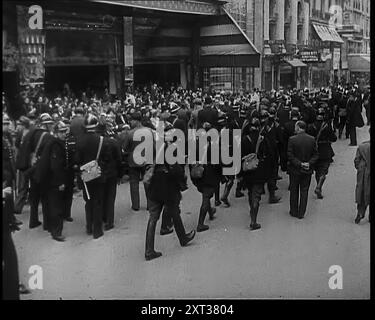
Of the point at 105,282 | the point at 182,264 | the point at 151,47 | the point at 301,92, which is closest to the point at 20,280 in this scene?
the point at 105,282

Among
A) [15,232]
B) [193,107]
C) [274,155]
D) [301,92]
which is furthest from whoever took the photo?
[193,107]

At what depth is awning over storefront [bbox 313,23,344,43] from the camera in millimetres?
5391

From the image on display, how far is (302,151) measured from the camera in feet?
19.8

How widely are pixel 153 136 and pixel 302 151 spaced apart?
6.21 feet

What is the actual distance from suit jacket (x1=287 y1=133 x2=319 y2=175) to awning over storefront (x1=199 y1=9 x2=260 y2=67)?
105cm

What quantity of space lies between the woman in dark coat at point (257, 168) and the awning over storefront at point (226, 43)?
0.81 meters

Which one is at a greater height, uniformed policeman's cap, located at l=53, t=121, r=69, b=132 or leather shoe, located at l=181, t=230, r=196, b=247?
uniformed policeman's cap, located at l=53, t=121, r=69, b=132

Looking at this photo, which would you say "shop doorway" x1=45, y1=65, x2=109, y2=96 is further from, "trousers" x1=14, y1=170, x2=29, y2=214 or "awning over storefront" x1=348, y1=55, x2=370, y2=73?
"awning over storefront" x1=348, y1=55, x2=370, y2=73

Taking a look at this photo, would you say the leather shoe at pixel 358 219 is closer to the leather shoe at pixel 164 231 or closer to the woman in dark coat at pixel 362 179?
the woman in dark coat at pixel 362 179

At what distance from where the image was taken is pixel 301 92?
18.8 feet

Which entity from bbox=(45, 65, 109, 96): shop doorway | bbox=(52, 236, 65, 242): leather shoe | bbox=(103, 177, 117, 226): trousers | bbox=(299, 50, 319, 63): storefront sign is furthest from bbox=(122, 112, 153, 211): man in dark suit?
bbox=(299, 50, 319, 63): storefront sign

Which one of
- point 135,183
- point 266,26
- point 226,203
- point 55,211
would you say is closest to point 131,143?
point 135,183

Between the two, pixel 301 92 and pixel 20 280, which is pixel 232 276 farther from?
pixel 301 92

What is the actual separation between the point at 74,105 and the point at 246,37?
71.5 inches
